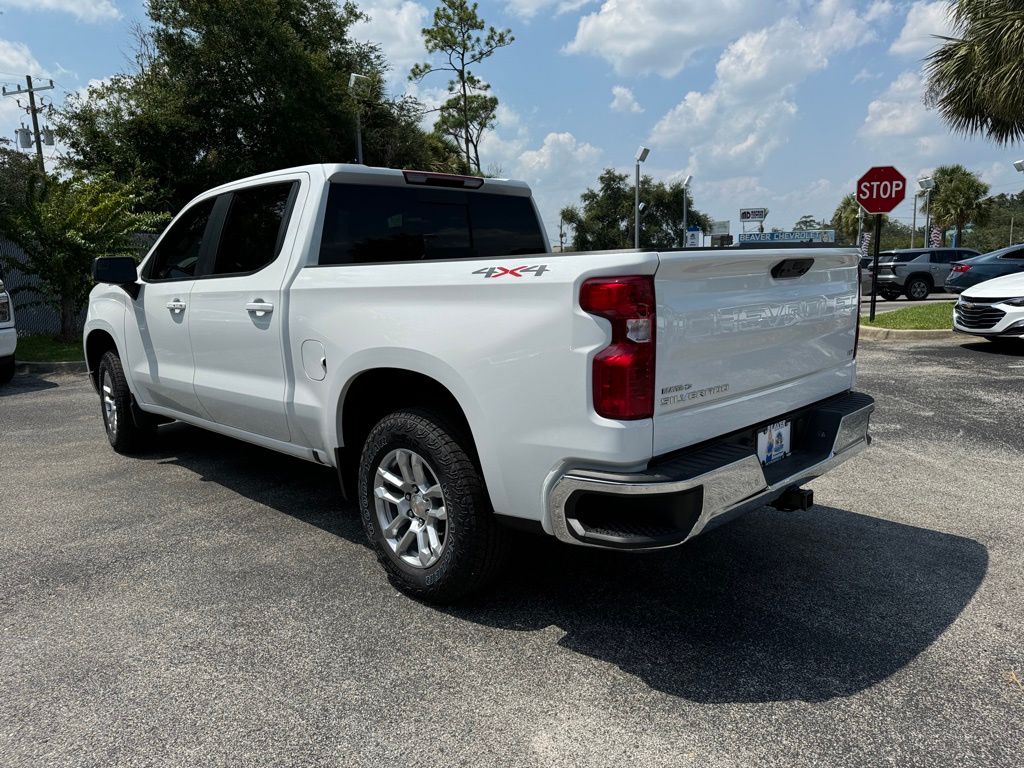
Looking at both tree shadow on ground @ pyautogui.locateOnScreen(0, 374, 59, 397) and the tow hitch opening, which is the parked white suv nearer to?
tree shadow on ground @ pyautogui.locateOnScreen(0, 374, 59, 397)

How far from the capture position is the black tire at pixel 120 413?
563 centimetres

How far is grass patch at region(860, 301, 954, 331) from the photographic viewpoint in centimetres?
1263

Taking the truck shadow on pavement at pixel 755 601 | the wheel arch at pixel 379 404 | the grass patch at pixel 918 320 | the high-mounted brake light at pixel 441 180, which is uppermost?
the high-mounted brake light at pixel 441 180

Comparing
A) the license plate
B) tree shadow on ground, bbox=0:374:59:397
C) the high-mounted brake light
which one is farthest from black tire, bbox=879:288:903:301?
the license plate

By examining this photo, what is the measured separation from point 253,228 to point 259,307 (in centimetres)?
60

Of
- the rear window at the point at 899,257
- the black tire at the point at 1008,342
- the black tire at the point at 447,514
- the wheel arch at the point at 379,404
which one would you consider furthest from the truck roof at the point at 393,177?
the rear window at the point at 899,257

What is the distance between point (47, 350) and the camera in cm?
1221

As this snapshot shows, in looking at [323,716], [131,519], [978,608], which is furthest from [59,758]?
[978,608]

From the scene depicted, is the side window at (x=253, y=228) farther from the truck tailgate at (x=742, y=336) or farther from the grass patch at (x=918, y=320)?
the grass patch at (x=918, y=320)

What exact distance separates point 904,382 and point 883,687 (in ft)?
22.0

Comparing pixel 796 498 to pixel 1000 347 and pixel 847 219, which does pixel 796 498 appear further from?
pixel 847 219

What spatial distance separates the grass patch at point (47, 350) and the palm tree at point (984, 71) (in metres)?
16.8

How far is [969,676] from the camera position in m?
2.68

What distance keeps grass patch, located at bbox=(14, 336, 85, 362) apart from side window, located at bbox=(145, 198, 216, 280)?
720 cm
